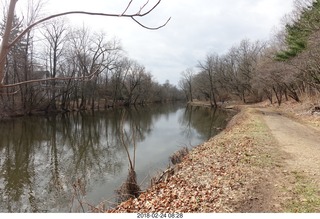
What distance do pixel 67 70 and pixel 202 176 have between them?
48.2 m

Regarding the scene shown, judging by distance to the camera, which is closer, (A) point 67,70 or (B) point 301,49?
(B) point 301,49

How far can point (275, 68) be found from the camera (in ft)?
105

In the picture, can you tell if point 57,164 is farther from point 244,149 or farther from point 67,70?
point 67,70

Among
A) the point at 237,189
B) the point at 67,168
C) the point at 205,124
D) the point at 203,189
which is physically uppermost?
the point at 237,189

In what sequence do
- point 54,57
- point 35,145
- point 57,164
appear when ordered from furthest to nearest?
1. point 54,57
2. point 35,145
3. point 57,164

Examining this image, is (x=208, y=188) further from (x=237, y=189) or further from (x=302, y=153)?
(x=302, y=153)

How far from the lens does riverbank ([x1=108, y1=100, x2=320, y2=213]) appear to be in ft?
18.7

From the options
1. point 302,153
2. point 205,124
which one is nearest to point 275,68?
point 205,124

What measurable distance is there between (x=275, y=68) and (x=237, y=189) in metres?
28.7

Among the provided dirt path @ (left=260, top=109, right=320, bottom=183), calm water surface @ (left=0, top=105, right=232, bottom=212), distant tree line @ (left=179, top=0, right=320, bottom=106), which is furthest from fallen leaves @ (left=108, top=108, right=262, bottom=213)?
distant tree line @ (left=179, top=0, right=320, bottom=106)

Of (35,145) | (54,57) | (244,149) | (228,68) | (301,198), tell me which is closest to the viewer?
(301,198)

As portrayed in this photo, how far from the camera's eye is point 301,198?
5.71 m

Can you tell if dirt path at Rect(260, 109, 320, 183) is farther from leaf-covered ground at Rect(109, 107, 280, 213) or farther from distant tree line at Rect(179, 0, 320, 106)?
distant tree line at Rect(179, 0, 320, 106)

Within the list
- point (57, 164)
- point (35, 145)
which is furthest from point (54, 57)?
point (57, 164)
